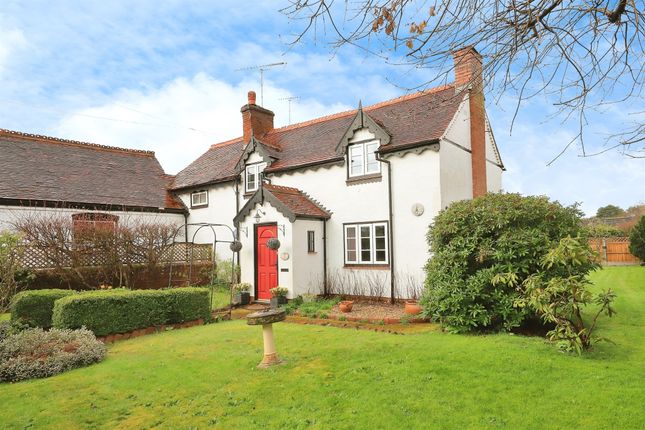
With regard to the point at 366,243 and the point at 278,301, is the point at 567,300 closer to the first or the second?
the point at 366,243

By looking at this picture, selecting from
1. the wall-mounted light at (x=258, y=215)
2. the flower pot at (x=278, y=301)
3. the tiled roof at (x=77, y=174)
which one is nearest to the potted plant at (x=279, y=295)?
the flower pot at (x=278, y=301)

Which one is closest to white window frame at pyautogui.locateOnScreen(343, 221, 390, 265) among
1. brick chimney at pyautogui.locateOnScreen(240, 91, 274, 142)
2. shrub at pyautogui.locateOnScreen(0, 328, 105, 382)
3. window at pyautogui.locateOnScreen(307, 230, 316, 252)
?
window at pyautogui.locateOnScreen(307, 230, 316, 252)

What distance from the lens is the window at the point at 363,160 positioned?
47.9 ft

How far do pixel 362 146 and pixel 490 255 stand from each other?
23.6ft

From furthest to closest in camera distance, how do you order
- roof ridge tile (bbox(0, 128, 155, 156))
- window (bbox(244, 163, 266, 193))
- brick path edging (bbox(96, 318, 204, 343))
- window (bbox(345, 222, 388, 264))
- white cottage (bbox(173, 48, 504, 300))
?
roof ridge tile (bbox(0, 128, 155, 156))
window (bbox(244, 163, 266, 193))
window (bbox(345, 222, 388, 264))
white cottage (bbox(173, 48, 504, 300))
brick path edging (bbox(96, 318, 204, 343))

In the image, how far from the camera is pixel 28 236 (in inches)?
580

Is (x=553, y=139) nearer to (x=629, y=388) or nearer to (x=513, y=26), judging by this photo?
(x=513, y=26)

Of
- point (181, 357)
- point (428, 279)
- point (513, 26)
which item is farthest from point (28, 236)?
point (513, 26)

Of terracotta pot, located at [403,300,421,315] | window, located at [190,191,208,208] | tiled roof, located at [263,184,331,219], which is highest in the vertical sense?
window, located at [190,191,208,208]

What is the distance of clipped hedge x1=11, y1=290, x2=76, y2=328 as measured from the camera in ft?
33.5

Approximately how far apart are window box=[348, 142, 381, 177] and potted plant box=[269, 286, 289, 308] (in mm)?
4878

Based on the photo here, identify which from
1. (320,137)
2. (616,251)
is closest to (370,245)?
(320,137)

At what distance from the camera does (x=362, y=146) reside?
48.9ft

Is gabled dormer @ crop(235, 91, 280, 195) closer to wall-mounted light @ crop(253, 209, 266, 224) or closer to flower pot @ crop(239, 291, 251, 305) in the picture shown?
wall-mounted light @ crop(253, 209, 266, 224)
